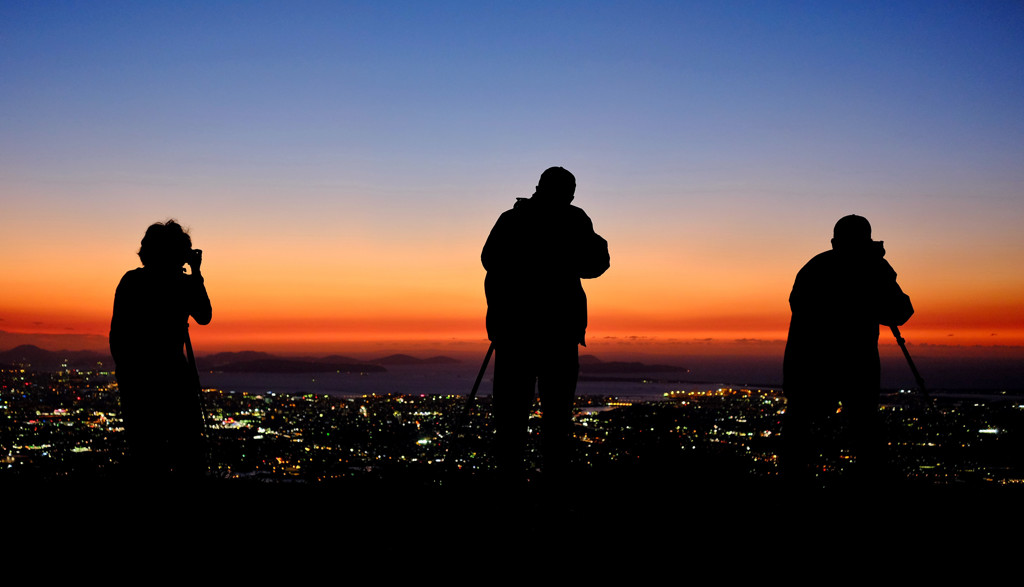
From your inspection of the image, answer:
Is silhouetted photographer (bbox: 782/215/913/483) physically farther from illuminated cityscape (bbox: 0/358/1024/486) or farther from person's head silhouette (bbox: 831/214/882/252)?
illuminated cityscape (bbox: 0/358/1024/486)

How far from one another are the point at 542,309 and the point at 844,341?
2.02 m

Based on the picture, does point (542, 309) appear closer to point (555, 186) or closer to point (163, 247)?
point (555, 186)

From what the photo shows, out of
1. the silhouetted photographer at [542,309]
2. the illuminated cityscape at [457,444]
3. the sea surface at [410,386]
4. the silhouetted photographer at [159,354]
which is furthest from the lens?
the sea surface at [410,386]

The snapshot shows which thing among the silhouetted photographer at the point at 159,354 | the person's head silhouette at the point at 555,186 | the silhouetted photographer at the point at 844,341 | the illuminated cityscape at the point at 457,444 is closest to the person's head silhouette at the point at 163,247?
the silhouetted photographer at the point at 159,354

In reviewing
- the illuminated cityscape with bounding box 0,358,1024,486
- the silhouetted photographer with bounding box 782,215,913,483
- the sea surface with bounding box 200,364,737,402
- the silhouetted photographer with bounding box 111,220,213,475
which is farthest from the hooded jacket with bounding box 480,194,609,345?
the sea surface with bounding box 200,364,737,402

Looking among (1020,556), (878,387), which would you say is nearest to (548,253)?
(878,387)

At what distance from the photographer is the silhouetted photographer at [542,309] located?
10.5 feet

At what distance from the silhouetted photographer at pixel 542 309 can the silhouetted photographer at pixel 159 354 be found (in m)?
2.10

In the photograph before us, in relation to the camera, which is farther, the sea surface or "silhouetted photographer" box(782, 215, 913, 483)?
the sea surface

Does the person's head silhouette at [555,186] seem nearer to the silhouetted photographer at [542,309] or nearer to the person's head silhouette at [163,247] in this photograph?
the silhouetted photographer at [542,309]

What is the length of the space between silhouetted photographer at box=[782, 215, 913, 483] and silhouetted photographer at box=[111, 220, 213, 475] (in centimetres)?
400

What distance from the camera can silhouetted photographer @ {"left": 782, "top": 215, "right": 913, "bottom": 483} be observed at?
3598 millimetres

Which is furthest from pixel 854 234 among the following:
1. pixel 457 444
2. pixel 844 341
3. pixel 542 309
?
pixel 457 444

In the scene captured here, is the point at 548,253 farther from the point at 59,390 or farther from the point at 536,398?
the point at 59,390
